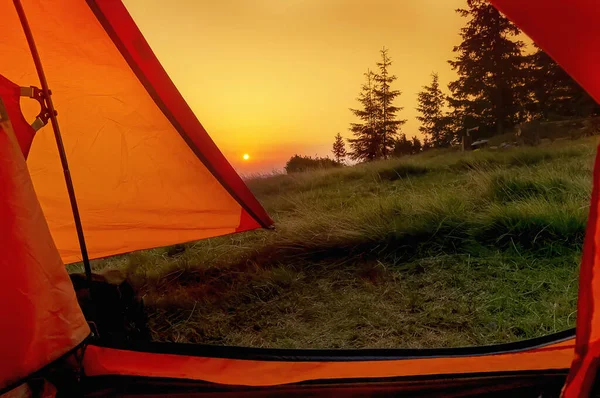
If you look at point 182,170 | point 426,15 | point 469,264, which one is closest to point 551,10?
point 426,15

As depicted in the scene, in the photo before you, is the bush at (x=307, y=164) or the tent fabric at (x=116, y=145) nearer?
the tent fabric at (x=116, y=145)

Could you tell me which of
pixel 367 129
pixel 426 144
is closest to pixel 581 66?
pixel 367 129

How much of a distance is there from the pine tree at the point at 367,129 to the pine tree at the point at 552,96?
5.00 ft

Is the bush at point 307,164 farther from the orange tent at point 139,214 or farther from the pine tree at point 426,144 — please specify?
the orange tent at point 139,214

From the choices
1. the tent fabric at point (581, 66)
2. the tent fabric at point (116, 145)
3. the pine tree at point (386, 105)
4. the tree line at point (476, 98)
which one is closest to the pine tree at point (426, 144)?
the tree line at point (476, 98)

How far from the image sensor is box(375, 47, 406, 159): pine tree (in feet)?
13.3

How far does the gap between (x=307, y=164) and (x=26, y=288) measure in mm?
4799

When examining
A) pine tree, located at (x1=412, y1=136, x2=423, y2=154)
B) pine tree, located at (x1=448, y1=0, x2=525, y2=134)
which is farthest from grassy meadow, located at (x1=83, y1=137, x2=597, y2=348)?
pine tree, located at (x1=412, y1=136, x2=423, y2=154)

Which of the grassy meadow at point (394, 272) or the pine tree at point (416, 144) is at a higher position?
the pine tree at point (416, 144)

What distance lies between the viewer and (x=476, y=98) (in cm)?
621

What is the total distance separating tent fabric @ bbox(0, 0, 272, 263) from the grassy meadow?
29cm

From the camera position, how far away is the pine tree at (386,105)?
4.05 metres

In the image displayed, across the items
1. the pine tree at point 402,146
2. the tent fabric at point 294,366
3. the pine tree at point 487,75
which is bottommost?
the tent fabric at point 294,366

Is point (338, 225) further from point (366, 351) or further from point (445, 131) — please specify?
point (445, 131)
